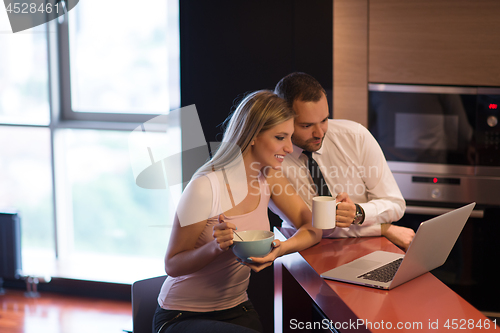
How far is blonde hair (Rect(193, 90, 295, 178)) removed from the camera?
1734 mm

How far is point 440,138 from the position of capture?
2.67 meters

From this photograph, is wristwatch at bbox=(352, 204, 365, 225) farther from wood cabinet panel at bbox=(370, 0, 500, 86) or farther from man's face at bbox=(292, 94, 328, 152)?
wood cabinet panel at bbox=(370, 0, 500, 86)

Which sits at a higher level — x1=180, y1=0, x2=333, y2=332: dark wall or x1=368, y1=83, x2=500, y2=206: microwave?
x1=180, y1=0, x2=333, y2=332: dark wall

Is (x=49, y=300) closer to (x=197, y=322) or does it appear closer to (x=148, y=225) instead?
(x=148, y=225)

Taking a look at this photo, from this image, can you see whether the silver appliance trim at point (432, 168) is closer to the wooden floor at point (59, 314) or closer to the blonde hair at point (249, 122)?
the blonde hair at point (249, 122)

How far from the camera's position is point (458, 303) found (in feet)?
4.14

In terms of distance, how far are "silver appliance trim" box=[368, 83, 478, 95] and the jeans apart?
1506 mm

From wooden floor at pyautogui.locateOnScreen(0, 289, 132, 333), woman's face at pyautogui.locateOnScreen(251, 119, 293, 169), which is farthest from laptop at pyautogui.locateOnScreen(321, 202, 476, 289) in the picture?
wooden floor at pyautogui.locateOnScreen(0, 289, 132, 333)

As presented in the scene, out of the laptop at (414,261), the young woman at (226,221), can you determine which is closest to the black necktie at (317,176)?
the young woman at (226,221)

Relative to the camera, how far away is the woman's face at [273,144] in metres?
1.75

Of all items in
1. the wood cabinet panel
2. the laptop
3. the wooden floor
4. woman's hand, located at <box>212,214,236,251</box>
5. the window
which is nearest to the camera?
the laptop

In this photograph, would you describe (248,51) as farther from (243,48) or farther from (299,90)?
(299,90)

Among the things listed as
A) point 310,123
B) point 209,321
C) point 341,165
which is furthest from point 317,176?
point 209,321

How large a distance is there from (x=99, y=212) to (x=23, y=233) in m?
0.69
